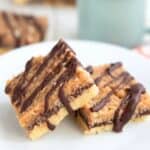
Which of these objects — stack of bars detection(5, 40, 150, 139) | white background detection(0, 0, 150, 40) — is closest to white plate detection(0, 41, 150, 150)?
stack of bars detection(5, 40, 150, 139)

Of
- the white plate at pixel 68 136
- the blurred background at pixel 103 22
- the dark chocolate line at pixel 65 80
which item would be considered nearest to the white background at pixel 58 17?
the blurred background at pixel 103 22

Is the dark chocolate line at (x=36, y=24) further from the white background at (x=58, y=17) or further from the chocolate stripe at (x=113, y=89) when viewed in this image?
the chocolate stripe at (x=113, y=89)

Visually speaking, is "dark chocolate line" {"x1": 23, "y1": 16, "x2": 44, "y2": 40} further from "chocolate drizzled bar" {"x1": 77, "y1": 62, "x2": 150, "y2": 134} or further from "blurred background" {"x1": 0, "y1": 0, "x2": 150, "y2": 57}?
"chocolate drizzled bar" {"x1": 77, "y1": 62, "x2": 150, "y2": 134}

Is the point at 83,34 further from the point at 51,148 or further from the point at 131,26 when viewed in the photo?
the point at 51,148

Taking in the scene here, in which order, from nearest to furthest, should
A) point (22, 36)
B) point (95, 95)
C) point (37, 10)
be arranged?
point (95, 95) → point (22, 36) → point (37, 10)

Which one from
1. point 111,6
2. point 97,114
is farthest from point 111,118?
point 111,6

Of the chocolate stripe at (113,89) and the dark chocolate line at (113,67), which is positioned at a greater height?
the dark chocolate line at (113,67)

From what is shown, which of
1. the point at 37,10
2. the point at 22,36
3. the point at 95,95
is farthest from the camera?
the point at 37,10
